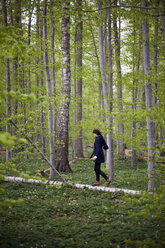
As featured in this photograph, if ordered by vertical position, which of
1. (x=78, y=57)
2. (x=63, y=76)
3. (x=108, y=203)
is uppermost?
(x=78, y=57)

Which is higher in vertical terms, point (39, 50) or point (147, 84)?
point (39, 50)

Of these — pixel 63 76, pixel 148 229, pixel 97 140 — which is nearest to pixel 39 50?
pixel 63 76

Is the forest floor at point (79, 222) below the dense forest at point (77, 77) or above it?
Result: below

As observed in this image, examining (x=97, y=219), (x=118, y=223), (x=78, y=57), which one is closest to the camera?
(x=118, y=223)

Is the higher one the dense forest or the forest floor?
the dense forest

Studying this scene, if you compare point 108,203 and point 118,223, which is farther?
point 108,203

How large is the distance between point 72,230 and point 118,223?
3.61 ft

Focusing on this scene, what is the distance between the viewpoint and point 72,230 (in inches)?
170

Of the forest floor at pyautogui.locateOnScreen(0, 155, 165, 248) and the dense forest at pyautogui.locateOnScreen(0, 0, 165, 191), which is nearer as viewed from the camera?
the forest floor at pyautogui.locateOnScreen(0, 155, 165, 248)

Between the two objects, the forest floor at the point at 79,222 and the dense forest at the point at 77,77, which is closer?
the forest floor at the point at 79,222

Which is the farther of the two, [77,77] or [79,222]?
[77,77]

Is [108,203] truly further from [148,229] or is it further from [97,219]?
[148,229]

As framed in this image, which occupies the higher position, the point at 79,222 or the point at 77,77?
the point at 77,77

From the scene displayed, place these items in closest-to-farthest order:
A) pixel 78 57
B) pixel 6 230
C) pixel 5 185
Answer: pixel 6 230, pixel 5 185, pixel 78 57
